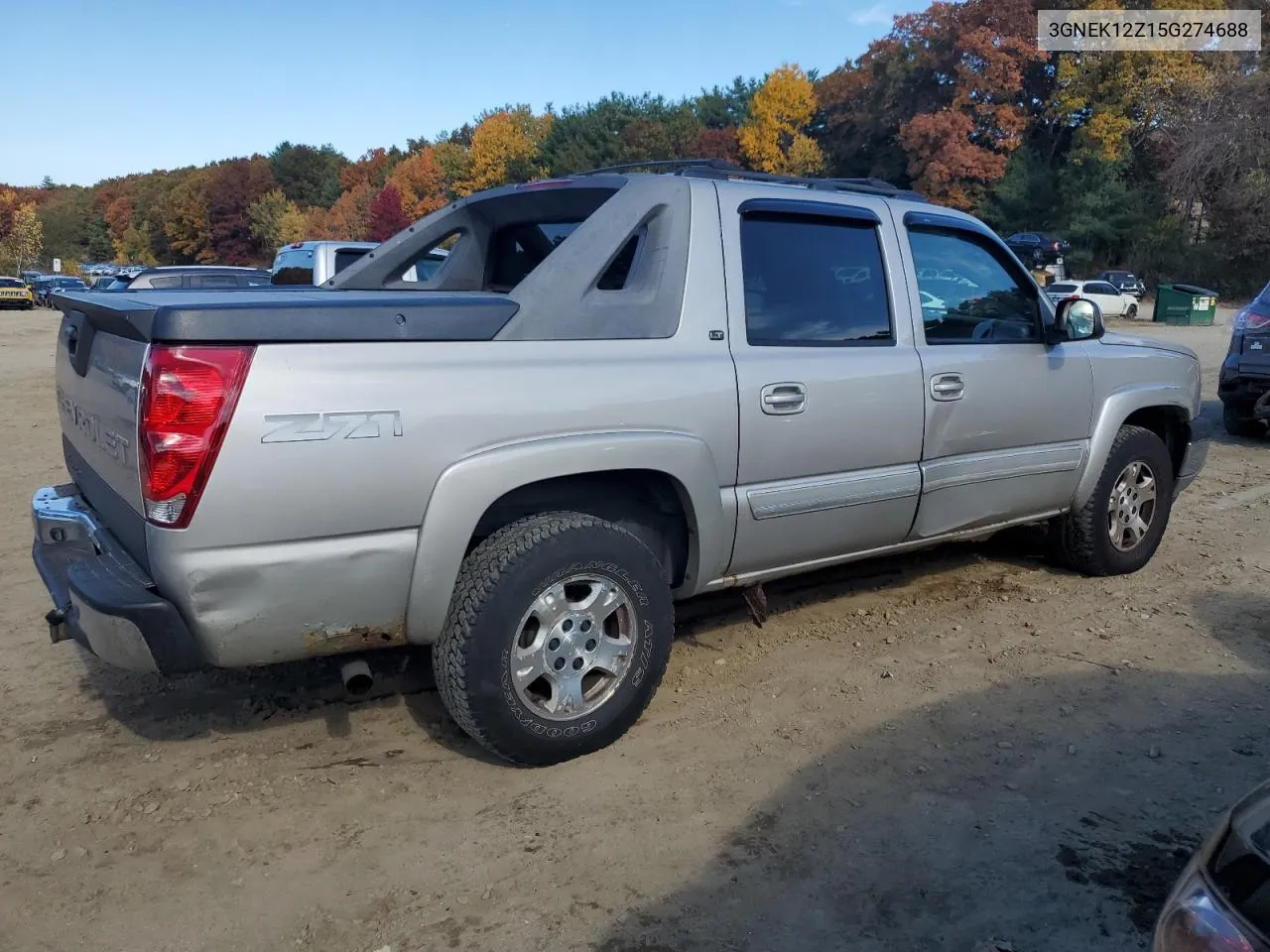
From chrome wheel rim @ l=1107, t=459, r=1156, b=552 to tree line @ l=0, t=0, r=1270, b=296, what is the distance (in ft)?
129

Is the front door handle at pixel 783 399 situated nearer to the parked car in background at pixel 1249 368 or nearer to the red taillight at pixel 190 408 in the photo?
the red taillight at pixel 190 408

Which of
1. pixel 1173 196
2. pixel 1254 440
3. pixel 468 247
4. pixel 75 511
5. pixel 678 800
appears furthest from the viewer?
pixel 1173 196

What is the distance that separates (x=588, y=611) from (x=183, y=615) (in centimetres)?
123

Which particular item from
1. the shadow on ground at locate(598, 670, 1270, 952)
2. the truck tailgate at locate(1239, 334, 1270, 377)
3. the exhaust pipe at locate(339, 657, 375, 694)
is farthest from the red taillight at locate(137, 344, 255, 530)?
the truck tailgate at locate(1239, 334, 1270, 377)

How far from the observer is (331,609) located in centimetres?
291

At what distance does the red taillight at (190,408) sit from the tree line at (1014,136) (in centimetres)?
4341

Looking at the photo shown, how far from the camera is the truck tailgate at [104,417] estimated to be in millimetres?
2842

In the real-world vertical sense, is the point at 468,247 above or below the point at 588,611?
above

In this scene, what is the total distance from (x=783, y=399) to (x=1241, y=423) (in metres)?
8.30

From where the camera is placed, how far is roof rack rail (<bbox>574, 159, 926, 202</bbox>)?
12.9 ft

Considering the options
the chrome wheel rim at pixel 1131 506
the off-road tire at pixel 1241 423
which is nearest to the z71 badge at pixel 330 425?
the chrome wheel rim at pixel 1131 506

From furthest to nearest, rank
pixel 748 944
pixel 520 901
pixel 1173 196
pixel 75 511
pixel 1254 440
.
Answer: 1. pixel 1173 196
2. pixel 1254 440
3. pixel 75 511
4. pixel 520 901
5. pixel 748 944

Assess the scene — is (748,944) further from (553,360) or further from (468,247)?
(468,247)

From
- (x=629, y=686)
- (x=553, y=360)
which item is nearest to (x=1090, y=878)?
(x=629, y=686)
